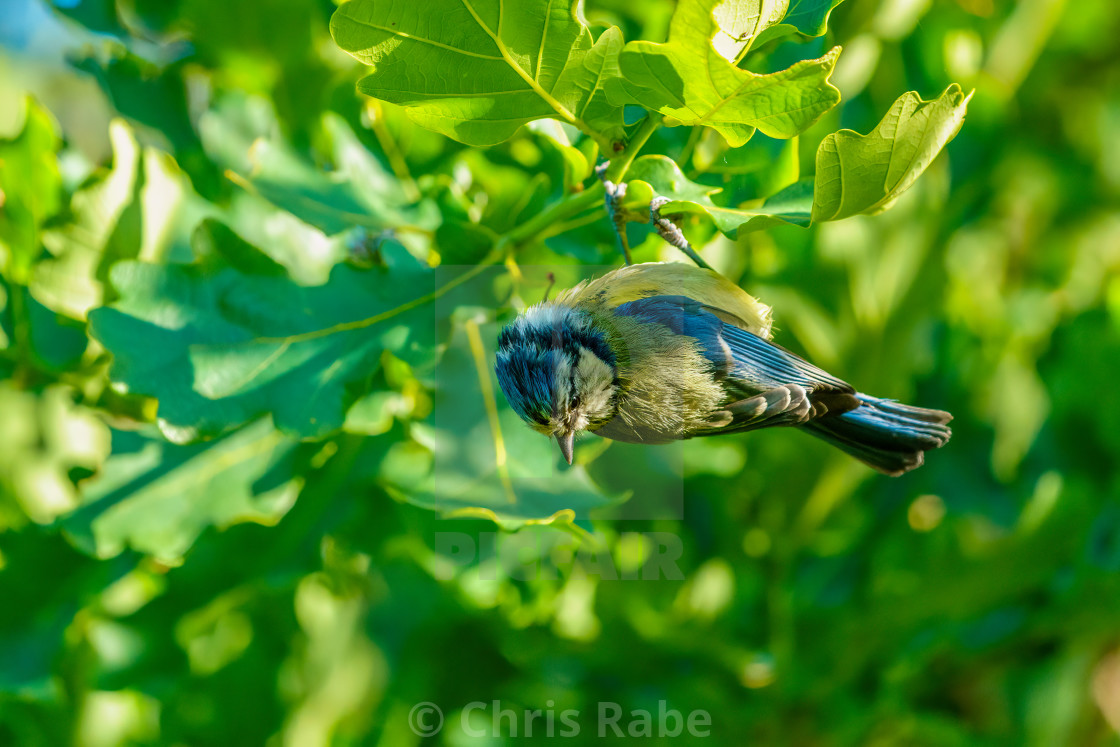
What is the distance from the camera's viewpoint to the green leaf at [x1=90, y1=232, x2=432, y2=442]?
114 centimetres

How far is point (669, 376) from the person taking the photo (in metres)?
1.28

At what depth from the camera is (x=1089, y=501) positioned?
1813 millimetres

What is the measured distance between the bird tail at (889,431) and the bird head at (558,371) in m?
0.35

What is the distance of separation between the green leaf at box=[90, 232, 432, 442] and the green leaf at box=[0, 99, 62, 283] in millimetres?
423

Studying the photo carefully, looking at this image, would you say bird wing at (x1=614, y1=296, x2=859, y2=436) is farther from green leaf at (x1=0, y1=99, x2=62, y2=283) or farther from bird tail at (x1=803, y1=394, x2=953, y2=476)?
Result: green leaf at (x1=0, y1=99, x2=62, y2=283)

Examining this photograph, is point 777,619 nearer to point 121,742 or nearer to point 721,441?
point 721,441

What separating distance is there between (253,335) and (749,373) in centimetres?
74

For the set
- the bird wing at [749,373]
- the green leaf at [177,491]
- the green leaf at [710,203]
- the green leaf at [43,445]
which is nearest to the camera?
the green leaf at [710,203]

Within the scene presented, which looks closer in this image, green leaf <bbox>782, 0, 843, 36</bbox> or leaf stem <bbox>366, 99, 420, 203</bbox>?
green leaf <bbox>782, 0, 843, 36</bbox>

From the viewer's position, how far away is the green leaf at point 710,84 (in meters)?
0.76

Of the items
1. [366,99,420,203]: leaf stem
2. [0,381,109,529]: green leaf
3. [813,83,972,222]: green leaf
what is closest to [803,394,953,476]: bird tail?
[813,83,972,222]: green leaf

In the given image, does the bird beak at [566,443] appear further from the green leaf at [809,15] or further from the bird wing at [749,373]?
the green leaf at [809,15]

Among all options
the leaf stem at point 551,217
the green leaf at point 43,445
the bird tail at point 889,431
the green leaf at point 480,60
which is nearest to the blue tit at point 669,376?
the bird tail at point 889,431

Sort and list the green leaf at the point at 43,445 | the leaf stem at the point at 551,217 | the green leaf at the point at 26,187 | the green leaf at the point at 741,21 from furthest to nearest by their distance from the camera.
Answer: the green leaf at the point at 43,445
the green leaf at the point at 26,187
the leaf stem at the point at 551,217
the green leaf at the point at 741,21
